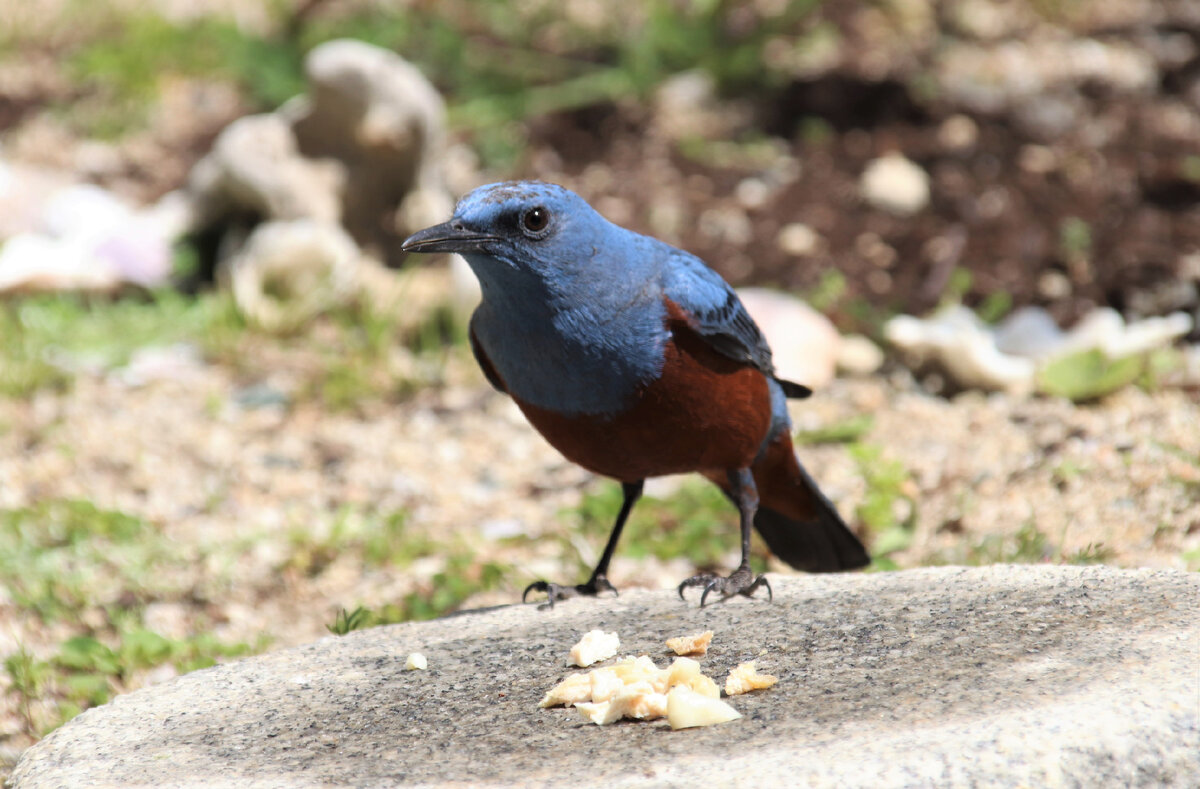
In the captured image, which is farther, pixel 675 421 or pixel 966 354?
pixel 966 354

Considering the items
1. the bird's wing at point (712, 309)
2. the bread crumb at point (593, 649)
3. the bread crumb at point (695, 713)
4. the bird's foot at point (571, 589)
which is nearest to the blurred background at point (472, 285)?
the bird's foot at point (571, 589)

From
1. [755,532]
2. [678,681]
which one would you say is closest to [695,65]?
[755,532]

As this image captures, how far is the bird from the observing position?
2949 mm

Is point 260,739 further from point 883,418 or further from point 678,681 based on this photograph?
point 883,418

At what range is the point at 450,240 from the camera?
113 inches

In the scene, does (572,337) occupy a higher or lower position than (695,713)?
higher

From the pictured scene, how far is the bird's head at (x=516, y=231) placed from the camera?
2.90 metres

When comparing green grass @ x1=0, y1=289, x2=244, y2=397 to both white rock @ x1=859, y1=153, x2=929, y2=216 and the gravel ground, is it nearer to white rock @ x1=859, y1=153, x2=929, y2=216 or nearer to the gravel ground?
the gravel ground

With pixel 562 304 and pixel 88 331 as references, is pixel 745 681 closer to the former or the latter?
pixel 562 304

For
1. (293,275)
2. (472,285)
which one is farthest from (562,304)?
(293,275)

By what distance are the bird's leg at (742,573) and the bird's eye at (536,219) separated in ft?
2.91

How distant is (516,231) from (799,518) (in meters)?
1.39

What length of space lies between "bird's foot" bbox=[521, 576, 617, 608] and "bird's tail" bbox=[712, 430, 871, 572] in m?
0.53

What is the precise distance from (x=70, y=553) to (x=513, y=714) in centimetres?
248
